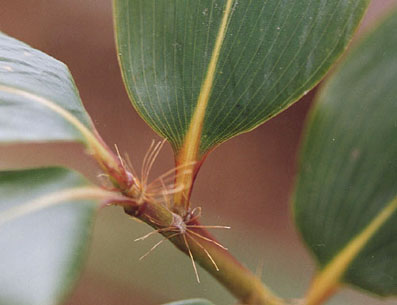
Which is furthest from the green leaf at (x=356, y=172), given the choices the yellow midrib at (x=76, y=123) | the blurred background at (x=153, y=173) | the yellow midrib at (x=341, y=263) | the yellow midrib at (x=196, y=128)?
the blurred background at (x=153, y=173)

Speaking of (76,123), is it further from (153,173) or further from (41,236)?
(153,173)

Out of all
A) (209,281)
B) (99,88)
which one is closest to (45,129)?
(209,281)

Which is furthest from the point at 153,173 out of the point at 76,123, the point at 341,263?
the point at 76,123

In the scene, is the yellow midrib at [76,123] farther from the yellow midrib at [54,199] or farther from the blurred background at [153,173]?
the blurred background at [153,173]

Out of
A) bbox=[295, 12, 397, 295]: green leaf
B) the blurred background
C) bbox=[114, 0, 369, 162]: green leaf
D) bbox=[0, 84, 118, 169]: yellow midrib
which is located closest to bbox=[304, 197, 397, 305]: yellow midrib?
bbox=[295, 12, 397, 295]: green leaf

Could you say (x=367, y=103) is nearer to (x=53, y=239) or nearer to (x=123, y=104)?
(x=53, y=239)

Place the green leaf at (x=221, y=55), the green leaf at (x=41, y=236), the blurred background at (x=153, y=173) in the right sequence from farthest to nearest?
the blurred background at (x=153, y=173) → the green leaf at (x=221, y=55) → the green leaf at (x=41, y=236)
